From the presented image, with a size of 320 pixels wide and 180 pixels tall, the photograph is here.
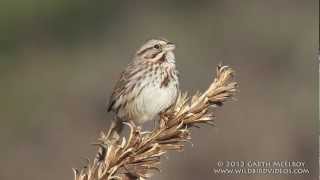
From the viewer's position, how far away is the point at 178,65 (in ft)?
15.2

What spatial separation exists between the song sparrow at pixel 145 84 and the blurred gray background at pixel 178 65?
97cm

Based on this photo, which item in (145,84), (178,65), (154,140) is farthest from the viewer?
(178,65)

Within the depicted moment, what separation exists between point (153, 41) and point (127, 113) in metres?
0.16

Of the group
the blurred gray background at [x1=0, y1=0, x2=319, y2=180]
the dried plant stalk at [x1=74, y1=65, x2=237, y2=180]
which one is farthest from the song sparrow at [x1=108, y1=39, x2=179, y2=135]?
the blurred gray background at [x1=0, y1=0, x2=319, y2=180]

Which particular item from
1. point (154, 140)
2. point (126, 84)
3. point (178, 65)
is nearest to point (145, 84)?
point (126, 84)

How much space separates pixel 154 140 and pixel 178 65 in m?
3.37

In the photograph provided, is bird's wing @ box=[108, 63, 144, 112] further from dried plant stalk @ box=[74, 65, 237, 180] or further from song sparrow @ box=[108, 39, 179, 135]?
dried plant stalk @ box=[74, 65, 237, 180]

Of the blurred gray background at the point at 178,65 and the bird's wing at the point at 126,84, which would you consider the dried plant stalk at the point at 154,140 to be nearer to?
the bird's wing at the point at 126,84

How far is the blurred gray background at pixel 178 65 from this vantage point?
3.70m

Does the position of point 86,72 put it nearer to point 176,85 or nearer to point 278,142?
point 278,142

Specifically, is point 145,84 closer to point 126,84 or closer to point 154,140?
point 126,84

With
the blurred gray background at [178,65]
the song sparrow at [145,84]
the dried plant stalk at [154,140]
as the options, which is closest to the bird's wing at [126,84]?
the song sparrow at [145,84]

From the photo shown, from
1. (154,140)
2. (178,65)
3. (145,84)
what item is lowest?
(154,140)

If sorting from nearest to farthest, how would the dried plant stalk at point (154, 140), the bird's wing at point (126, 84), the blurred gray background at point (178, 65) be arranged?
the dried plant stalk at point (154, 140), the bird's wing at point (126, 84), the blurred gray background at point (178, 65)
